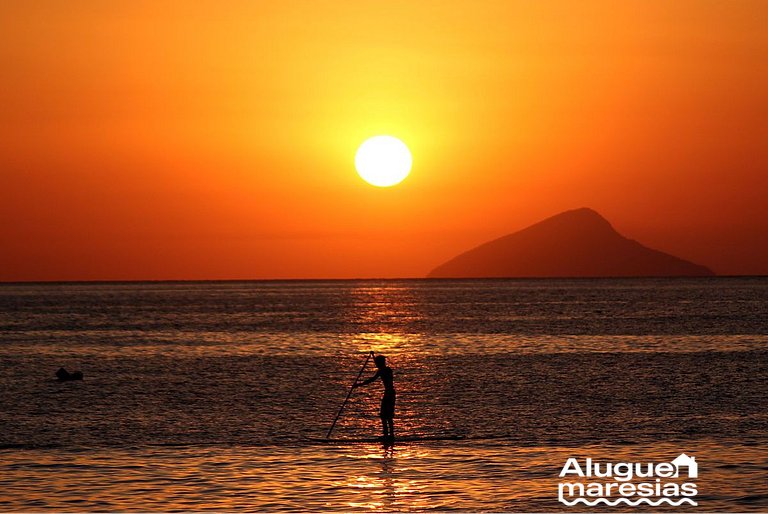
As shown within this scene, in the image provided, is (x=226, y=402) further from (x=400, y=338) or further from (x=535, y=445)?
(x=400, y=338)

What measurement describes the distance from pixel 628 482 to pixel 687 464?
2.43 m

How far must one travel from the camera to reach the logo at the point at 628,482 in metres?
23.0

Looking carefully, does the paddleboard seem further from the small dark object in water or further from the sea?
the small dark object in water

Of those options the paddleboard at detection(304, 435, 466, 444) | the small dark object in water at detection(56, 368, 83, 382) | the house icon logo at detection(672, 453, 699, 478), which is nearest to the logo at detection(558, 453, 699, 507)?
the house icon logo at detection(672, 453, 699, 478)

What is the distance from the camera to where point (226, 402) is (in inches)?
1709

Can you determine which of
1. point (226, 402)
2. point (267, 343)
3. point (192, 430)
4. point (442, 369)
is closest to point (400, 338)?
point (267, 343)

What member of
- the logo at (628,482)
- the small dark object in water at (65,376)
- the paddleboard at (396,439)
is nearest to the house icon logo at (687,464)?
the logo at (628,482)

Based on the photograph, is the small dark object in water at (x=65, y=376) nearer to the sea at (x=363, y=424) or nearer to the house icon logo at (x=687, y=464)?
the sea at (x=363, y=424)

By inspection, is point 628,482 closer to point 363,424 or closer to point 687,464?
point 687,464

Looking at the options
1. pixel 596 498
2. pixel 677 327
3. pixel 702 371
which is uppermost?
pixel 677 327

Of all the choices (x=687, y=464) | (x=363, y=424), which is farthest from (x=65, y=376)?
(x=687, y=464)

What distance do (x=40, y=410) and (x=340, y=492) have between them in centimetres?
2197

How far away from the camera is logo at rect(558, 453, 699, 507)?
75.4 ft

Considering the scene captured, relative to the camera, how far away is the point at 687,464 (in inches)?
1032
